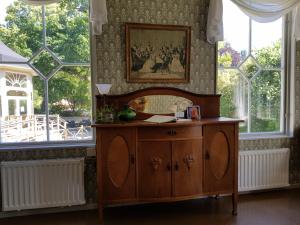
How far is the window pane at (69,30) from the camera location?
9.41ft

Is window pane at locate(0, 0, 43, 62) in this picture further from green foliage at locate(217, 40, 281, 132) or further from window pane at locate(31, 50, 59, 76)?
green foliage at locate(217, 40, 281, 132)

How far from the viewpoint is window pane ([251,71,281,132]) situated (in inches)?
135

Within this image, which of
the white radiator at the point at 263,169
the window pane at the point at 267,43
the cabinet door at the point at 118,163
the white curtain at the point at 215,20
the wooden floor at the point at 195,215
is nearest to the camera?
the cabinet door at the point at 118,163

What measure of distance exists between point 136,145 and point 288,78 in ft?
7.20

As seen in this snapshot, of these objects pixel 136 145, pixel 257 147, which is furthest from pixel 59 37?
pixel 257 147

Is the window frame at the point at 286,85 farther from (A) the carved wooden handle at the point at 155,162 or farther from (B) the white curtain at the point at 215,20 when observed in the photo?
(A) the carved wooden handle at the point at 155,162

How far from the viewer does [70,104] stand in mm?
2959

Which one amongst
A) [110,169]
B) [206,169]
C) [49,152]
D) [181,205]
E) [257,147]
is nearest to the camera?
[110,169]

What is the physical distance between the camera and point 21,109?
9.37 feet

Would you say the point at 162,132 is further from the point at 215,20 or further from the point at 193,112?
the point at 215,20

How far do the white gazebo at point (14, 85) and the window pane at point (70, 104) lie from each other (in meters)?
0.23

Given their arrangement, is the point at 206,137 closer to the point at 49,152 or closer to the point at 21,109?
the point at 49,152

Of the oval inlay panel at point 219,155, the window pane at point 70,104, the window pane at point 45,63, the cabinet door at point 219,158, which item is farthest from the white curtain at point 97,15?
the oval inlay panel at point 219,155

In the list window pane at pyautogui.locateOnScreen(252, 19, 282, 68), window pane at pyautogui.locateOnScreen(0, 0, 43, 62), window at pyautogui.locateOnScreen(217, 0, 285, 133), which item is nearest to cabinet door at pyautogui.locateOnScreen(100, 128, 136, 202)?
window pane at pyautogui.locateOnScreen(0, 0, 43, 62)
